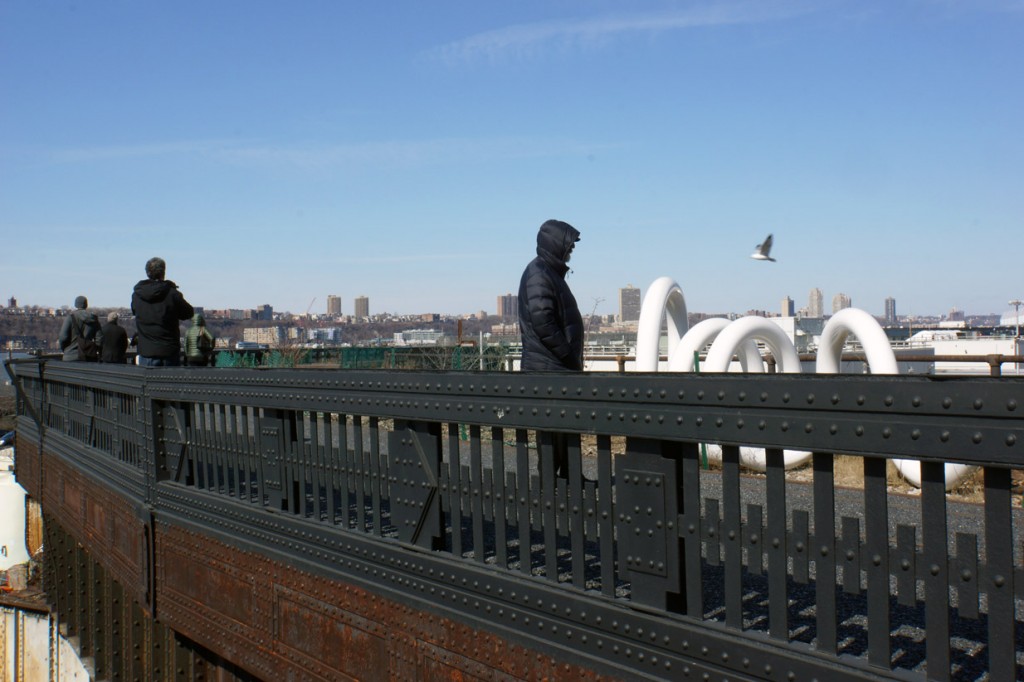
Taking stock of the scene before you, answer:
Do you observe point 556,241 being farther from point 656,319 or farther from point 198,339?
point 198,339

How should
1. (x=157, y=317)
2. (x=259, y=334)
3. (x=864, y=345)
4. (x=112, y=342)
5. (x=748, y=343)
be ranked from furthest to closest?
(x=259, y=334) → (x=748, y=343) → (x=112, y=342) → (x=864, y=345) → (x=157, y=317)

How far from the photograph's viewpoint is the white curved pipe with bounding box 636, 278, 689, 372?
518 inches

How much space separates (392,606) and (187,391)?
3171mm

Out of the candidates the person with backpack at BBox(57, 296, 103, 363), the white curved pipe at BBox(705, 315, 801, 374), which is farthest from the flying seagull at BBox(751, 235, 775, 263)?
the person with backpack at BBox(57, 296, 103, 363)

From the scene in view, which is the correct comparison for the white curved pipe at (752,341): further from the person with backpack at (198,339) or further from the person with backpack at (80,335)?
the person with backpack at (80,335)

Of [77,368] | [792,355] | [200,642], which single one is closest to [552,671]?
[200,642]

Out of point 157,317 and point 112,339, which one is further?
point 112,339

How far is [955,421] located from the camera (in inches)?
107

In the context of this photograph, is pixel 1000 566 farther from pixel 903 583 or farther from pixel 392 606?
pixel 392 606

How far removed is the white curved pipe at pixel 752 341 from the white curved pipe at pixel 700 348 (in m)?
0.23

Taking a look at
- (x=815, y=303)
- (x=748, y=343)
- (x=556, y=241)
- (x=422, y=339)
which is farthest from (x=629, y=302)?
(x=815, y=303)

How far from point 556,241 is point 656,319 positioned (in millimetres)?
7352

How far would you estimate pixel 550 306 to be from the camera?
6512 millimetres

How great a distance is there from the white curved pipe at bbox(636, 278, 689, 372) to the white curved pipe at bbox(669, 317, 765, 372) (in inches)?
13.2
